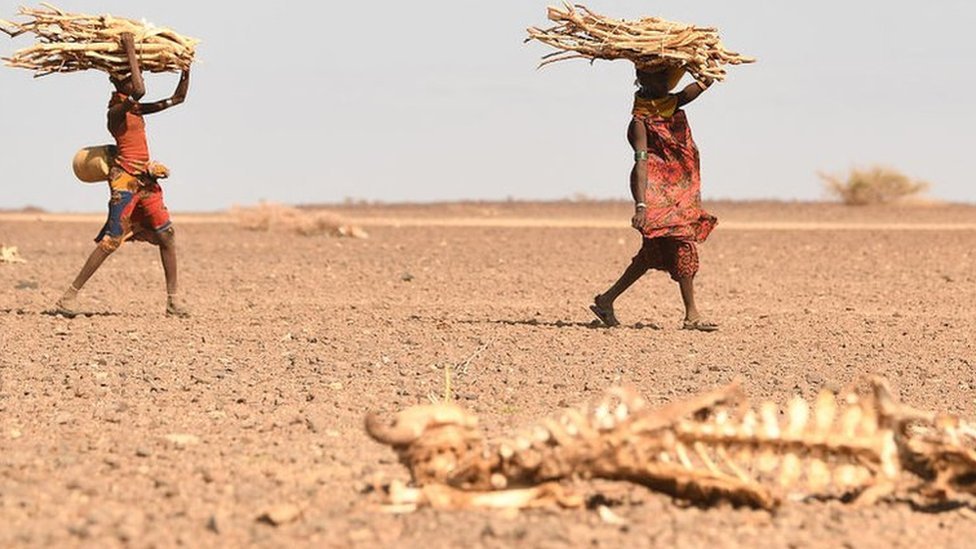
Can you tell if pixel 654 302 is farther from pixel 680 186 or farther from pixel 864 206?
pixel 864 206

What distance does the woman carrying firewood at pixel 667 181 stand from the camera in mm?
10836


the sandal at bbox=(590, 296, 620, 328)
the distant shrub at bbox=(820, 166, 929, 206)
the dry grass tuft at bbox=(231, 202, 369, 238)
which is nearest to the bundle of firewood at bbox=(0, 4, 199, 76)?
the sandal at bbox=(590, 296, 620, 328)

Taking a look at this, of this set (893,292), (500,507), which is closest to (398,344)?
(500,507)

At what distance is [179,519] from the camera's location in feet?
16.7

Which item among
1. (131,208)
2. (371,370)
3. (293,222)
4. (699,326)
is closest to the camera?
(371,370)

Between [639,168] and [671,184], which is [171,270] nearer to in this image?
[639,168]

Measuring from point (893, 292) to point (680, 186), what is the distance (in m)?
5.17

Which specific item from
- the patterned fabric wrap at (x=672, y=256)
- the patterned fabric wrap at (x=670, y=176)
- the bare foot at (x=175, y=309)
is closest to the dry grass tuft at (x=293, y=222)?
the bare foot at (x=175, y=309)

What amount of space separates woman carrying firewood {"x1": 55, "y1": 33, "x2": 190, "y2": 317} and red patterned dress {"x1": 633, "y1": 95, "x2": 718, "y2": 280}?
340cm

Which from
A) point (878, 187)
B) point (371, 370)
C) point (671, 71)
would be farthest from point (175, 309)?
point (878, 187)

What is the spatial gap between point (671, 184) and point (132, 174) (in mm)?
3831

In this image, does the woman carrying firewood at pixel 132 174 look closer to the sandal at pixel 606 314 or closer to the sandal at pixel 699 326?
the sandal at pixel 606 314

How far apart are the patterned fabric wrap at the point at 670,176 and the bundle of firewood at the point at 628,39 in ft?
1.47

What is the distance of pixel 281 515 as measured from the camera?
16.2 ft
